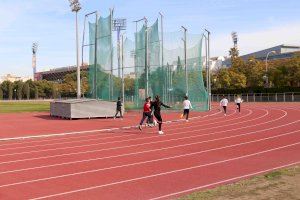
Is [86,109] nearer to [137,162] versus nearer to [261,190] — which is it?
[137,162]

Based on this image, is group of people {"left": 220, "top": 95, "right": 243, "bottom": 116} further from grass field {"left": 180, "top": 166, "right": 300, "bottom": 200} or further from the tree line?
the tree line

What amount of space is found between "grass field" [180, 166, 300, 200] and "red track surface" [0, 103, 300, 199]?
2.26 feet

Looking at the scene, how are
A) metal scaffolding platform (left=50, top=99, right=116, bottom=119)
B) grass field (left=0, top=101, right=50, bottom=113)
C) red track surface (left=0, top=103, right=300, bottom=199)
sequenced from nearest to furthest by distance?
red track surface (left=0, top=103, right=300, bottom=199) → metal scaffolding platform (left=50, top=99, right=116, bottom=119) → grass field (left=0, top=101, right=50, bottom=113)

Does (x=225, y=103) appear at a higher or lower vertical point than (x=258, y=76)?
lower

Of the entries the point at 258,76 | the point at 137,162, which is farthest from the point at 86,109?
the point at 258,76

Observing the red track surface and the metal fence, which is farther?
the metal fence

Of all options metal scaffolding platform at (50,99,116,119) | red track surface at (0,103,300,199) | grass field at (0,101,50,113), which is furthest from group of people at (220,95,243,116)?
grass field at (0,101,50,113)

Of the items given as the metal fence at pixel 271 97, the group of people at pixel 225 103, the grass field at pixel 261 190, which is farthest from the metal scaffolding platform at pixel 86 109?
the metal fence at pixel 271 97

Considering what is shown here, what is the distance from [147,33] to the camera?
32.6m

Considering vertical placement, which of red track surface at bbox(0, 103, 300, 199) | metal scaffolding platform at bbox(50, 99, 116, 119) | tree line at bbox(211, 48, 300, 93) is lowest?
red track surface at bbox(0, 103, 300, 199)

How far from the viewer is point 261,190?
7.06 metres

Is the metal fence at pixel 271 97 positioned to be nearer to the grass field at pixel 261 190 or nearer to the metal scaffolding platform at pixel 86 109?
the metal scaffolding platform at pixel 86 109

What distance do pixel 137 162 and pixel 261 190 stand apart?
452cm

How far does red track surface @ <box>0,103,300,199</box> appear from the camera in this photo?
322 inches
